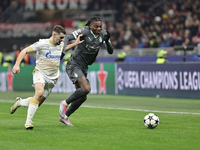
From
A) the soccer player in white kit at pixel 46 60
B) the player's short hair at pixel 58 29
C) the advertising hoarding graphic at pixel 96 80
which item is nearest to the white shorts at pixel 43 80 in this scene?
the soccer player in white kit at pixel 46 60

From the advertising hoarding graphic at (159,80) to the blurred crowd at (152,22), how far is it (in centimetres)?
478

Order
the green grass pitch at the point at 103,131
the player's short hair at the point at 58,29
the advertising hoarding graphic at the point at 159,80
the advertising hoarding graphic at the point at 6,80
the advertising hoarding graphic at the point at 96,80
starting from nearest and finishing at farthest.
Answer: the green grass pitch at the point at 103,131 < the player's short hair at the point at 58,29 < the advertising hoarding graphic at the point at 159,80 < the advertising hoarding graphic at the point at 96,80 < the advertising hoarding graphic at the point at 6,80

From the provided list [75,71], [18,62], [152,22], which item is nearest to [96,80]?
[152,22]

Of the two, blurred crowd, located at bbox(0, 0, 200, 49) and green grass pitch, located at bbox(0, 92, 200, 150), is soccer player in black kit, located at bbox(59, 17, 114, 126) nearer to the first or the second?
green grass pitch, located at bbox(0, 92, 200, 150)

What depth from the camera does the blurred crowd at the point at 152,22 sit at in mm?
26828

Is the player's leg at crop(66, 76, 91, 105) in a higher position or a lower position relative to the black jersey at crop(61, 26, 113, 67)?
lower

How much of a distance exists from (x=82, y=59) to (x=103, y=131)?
2.01 metres

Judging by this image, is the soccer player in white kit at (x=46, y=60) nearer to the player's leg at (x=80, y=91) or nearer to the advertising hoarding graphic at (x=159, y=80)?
the player's leg at (x=80, y=91)

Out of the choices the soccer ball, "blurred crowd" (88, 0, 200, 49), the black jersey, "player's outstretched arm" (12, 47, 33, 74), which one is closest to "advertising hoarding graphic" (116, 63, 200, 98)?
"blurred crowd" (88, 0, 200, 49)

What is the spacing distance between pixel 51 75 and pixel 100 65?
12.3 meters

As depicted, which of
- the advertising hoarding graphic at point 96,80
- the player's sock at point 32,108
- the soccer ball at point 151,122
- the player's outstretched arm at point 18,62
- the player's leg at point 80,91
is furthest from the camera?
the advertising hoarding graphic at point 96,80

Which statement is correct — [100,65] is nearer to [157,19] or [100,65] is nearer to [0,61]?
[157,19]

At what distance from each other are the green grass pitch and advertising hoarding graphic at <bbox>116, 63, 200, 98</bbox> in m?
4.47

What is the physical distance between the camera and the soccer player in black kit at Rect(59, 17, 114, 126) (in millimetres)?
10455
